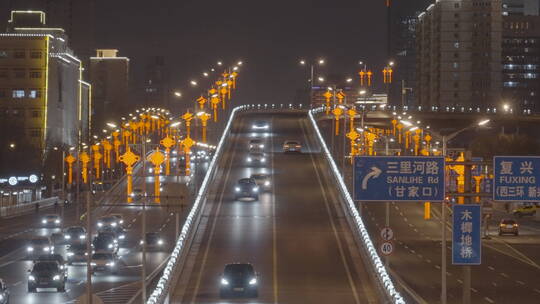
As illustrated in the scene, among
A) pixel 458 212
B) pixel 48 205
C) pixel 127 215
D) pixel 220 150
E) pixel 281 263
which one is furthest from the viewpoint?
pixel 48 205

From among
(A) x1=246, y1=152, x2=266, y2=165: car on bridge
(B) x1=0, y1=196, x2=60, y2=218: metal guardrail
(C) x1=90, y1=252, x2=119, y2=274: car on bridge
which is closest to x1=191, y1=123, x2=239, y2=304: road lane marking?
(A) x1=246, y1=152, x2=266, y2=165: car on bridge

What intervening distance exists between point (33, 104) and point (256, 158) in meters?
65.1

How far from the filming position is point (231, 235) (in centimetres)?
6278

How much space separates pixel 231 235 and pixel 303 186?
22427 mm

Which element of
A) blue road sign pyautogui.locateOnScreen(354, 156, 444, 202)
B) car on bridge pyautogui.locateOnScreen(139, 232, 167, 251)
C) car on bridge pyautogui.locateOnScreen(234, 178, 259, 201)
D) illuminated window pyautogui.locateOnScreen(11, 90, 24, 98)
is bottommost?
car on bridge pyautogui.locateOnScreen(139, 232, 167, 251)

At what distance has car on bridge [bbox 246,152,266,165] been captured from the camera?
99250mm

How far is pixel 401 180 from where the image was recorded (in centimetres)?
3262

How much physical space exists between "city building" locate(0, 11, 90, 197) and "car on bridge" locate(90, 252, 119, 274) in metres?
79.3

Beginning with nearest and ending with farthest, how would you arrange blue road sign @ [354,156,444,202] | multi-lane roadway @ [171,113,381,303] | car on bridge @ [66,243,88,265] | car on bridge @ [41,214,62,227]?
blue road sign @ [354,156,444,202] < multi-lane roadway @ [171,113,381,303] < car on bridge @ [66,243,88,265] < car on bridge @ [41,214,62,227]

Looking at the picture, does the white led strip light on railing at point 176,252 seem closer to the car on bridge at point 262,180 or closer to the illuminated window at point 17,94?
the car on bridge at point 262,180

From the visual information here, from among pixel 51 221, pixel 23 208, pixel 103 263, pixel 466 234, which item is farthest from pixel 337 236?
pixel 23 208

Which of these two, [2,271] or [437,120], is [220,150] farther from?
[437,120]

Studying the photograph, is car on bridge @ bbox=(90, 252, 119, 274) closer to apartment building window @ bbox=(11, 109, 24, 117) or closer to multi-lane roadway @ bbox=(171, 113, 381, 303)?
multi-lane roadway @ bbox=(171, 113, 381, 303)

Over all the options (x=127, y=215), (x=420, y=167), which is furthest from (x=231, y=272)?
(x=127, y=215)
